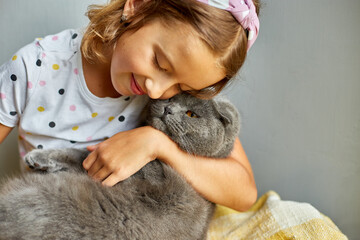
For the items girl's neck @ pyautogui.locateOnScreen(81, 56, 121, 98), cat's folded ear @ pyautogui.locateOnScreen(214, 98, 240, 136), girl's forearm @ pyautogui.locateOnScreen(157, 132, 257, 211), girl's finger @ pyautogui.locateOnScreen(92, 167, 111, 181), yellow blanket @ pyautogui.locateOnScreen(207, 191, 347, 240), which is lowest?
yellow blanket @ pyautogui.locateOnScreen(207, 191, 347, 240)

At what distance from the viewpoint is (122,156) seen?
94cm

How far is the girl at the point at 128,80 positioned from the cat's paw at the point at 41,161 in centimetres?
8

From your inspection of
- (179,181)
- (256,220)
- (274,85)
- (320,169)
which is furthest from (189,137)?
(320,169)

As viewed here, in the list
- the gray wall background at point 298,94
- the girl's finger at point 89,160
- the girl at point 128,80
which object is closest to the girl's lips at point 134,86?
the girl at point 128,80

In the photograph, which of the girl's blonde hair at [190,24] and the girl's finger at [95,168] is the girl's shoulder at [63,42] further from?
the girl's finger at [95,168]

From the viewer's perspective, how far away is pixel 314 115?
4.30 feet

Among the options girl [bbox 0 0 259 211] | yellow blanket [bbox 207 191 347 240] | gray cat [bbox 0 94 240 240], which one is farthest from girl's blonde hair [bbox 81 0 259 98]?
yellow blanket [bbox 207 191 347 240]

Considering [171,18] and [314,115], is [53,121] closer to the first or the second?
[171,18]

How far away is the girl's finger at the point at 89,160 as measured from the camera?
3.12ft

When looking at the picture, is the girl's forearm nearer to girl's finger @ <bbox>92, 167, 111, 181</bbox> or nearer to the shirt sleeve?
girl's finger @ <bbox>92, 167, 111, 181</bbox>

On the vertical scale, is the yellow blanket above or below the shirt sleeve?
below

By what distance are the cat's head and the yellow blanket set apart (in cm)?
30

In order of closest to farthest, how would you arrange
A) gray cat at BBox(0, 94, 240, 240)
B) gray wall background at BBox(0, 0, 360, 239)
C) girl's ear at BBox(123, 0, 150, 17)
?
gray cat at BBox(0, 94, 240, 240) → girl's ear at BBox(123, 0, 150, 17) → gray wall background at BBox(0, 0, 360, 239)

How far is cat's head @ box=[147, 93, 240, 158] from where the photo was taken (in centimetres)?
95
